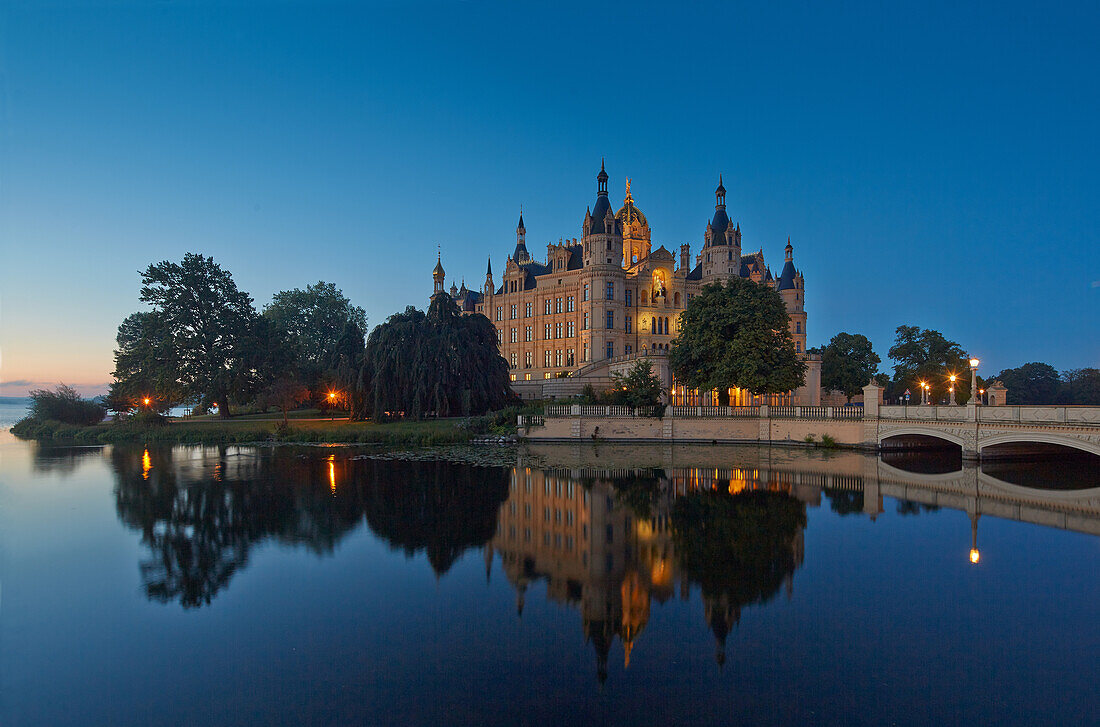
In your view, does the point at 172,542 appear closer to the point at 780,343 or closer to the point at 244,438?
the point at 244,438

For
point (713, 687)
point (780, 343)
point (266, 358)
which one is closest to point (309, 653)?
point (713, 687)

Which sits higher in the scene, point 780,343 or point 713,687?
point 780,343

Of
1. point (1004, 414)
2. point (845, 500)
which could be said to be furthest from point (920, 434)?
point (845, 500)

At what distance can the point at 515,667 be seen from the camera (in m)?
6.99

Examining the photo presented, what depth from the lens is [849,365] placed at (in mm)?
64562

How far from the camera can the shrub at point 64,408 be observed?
156ft

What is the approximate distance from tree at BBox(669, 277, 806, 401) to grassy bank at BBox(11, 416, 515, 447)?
1400 cm

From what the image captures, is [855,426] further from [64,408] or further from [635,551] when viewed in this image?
[64,408]

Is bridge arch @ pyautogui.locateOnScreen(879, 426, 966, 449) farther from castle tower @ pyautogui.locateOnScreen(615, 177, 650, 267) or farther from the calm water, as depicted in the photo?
castle tower @ pyautogui.locateOnScreen(615, 177, 650, 267)

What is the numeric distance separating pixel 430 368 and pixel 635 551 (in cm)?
3087

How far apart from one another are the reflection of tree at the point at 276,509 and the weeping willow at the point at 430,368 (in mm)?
13621

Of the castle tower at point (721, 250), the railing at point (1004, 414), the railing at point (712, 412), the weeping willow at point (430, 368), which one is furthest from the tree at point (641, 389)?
the castle tower at point (721, 250)

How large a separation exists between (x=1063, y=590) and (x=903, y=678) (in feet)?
18.3

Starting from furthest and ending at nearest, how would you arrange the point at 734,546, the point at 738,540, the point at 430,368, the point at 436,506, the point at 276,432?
1. the point at 430,368
2. the point at 276,432
3. the point at 436,506
4. the point at 738,540
5. the point at 734,546
